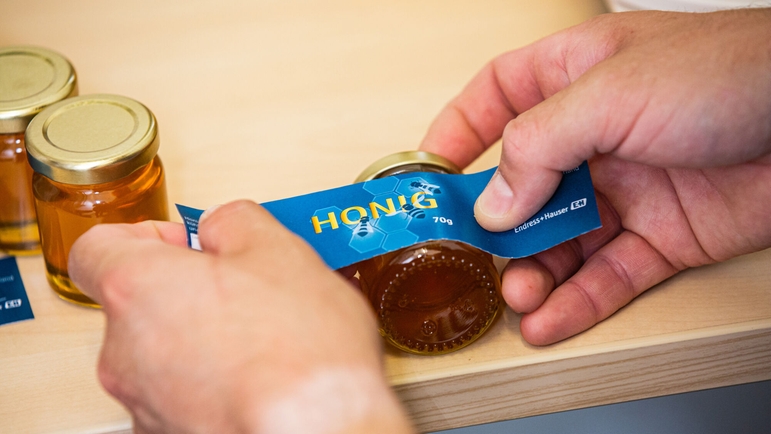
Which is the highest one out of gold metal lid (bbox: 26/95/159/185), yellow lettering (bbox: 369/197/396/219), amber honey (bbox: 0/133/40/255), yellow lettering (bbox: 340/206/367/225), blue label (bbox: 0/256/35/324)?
gold metal lid (bbox: 26/95/159/185)

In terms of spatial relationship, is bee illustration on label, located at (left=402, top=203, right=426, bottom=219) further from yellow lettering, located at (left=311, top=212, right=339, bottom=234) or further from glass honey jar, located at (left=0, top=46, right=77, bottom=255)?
glass honey jar, located at (left=0, top=46, right=77, bottom=255)

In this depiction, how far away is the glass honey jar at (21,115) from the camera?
1.98ft

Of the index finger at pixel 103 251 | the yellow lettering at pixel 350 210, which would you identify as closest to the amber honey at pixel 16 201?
the index finger at pixel 103 251

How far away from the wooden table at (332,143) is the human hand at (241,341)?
0.15 m

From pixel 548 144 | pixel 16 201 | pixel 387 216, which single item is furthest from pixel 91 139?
pixel 548 144

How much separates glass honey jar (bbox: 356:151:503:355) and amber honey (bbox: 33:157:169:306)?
0.62 ft

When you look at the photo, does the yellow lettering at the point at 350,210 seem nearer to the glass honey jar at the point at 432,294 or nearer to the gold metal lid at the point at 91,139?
the glass honey jar at the point at 432,294

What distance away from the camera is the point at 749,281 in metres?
0.62

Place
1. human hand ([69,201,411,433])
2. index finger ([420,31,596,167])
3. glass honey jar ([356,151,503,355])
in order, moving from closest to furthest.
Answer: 1. human hand ([69,201,411,433])
2. glass honey jar ([356,151,503,355])
3. index finger ([420,31,596,167])

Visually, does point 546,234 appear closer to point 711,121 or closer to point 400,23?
point 711,121

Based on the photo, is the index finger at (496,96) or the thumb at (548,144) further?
the index finger at (496,96)

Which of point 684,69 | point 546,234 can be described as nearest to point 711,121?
point 684,69

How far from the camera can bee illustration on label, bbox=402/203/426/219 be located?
541mm

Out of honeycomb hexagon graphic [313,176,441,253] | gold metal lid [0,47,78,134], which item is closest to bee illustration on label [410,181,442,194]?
honeycomb hexagon graphic [313,176,441,253]
